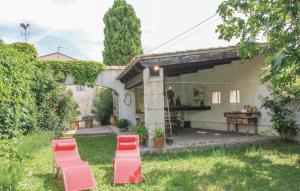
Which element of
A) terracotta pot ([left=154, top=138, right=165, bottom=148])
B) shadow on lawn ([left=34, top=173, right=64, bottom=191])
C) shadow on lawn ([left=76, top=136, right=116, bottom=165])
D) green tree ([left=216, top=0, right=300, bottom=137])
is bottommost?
shadow on lawn ([left=34, top=173, right=64, bottom=191])

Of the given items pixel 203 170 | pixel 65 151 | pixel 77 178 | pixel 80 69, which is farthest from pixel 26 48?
pixel 203 170

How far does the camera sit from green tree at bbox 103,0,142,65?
2820 centimetres

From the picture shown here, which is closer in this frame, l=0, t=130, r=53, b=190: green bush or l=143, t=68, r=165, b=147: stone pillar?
l=0, t=130, r=53, b=190: green bush

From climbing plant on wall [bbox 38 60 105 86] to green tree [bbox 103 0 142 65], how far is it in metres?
9.04

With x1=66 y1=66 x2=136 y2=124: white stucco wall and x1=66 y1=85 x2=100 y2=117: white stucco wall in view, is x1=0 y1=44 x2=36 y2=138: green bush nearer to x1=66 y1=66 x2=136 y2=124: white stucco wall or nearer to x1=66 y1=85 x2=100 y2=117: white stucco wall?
x1=66 y1=66 x2=136 y2=124: white stucco wall

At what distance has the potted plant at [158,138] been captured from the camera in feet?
35.2

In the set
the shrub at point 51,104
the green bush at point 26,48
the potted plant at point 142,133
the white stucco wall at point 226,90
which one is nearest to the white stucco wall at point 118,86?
the white stucco wall at point 226,90

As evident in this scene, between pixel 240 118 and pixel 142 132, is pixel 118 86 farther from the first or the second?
pixel 142 132

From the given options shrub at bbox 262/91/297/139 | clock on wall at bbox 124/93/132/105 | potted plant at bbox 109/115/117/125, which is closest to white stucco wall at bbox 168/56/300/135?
shrub at bbox 262/91/297/139

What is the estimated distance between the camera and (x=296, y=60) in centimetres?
639

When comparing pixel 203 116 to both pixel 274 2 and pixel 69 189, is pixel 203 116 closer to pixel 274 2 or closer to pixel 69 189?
pixel 274 2

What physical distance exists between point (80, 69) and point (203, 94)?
722 cm

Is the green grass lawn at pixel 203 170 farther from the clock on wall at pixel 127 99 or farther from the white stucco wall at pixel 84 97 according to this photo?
the white stucco wall at pixel 84 97

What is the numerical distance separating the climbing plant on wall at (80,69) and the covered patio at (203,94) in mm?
1878
